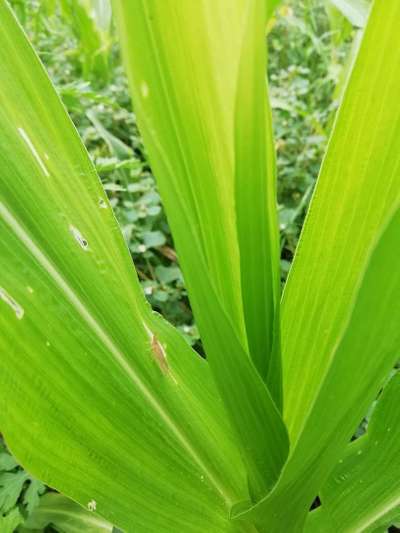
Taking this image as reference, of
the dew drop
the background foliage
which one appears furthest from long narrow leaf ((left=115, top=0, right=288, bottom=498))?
the background foliage

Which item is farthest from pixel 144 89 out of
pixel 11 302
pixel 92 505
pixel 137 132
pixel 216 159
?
pixel 137 132

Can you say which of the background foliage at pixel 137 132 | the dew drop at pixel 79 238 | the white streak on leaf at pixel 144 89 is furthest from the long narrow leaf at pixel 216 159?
the background foliage at pixel 137 132

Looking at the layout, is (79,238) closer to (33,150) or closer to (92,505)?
(33,150)

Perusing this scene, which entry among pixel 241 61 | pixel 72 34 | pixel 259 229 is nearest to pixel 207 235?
pixel 259 229

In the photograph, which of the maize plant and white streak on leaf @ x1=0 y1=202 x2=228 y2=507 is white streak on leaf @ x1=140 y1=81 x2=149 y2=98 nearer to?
the maize plant

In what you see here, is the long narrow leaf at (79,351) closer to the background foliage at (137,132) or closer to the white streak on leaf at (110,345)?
the white streak on leaf at (110,345)

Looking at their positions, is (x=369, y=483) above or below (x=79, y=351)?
below
